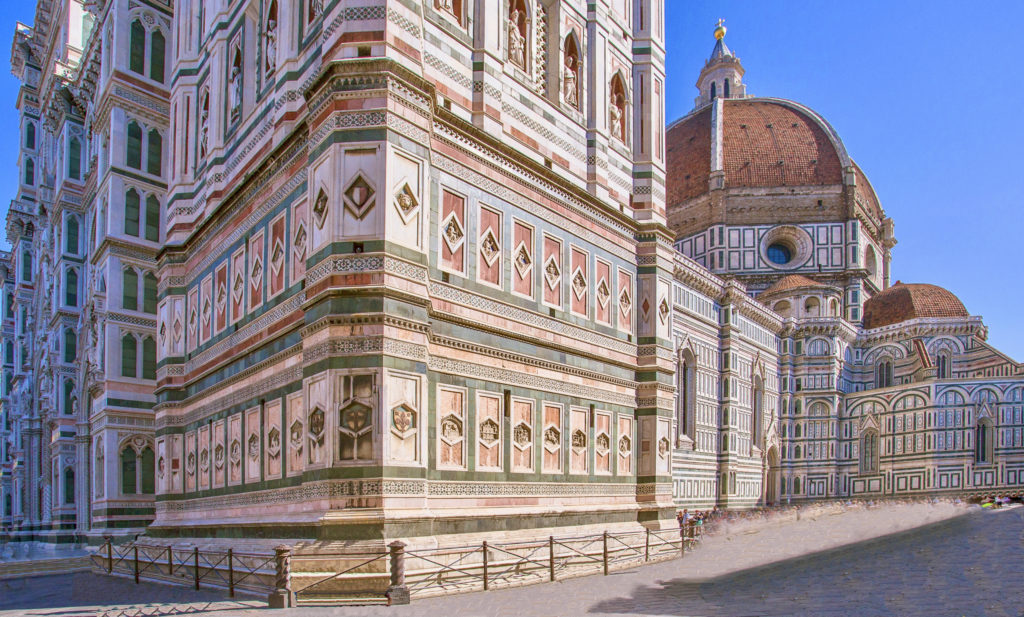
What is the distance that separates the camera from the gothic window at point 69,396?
98.7 ft

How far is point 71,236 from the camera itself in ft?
101

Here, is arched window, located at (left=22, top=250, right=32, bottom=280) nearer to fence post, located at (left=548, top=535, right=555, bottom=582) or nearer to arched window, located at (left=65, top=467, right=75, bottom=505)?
arched window, located at (left=65, top=467, right=75, bottom=505)

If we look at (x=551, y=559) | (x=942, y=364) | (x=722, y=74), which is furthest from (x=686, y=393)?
(x=722, y=74)

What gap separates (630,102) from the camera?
1750 cm

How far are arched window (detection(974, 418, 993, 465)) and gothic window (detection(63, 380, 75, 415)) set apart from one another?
48.9m

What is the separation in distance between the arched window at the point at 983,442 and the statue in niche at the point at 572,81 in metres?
47.0

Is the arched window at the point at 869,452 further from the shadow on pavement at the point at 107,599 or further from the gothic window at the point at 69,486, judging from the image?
the shadow on pavement at the point at 107,599

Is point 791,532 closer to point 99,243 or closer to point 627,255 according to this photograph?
point 627,255

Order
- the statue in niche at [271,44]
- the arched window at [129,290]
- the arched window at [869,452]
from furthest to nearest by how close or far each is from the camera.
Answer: the arched window at [869,452]
the arched window at [129,290]
the statue in niche at [271,44]

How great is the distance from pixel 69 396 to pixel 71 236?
5636 millimetres

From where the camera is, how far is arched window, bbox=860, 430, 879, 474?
185 ft

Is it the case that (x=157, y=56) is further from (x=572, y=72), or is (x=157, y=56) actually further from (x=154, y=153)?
(x=572, y=72)

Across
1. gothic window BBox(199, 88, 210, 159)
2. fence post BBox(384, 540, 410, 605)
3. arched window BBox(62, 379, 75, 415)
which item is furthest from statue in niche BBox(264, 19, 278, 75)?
arched window BBox(62, 379, 75, 415)

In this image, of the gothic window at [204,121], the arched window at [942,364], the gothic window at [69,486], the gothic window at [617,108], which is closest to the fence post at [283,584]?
the gothic window at [204,121]
